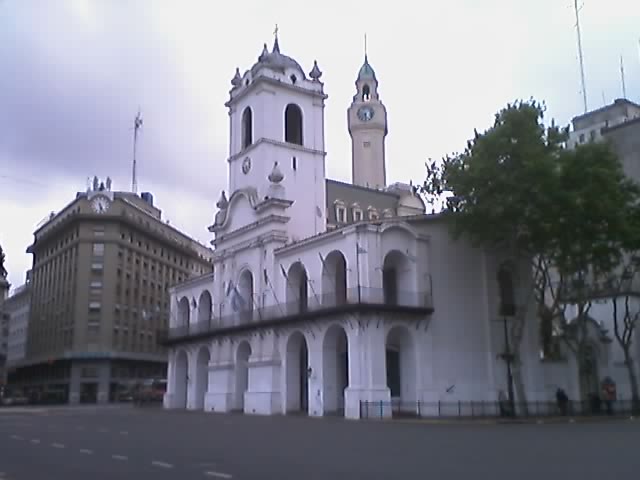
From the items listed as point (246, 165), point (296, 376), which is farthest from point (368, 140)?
point (296, 376)

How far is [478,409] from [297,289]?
1385cm

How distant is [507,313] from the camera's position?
41875 millimetres

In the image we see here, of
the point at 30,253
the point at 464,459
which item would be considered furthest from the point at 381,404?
the point at 30,253

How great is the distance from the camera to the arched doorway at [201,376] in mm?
54938

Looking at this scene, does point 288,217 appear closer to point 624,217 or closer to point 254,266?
point 254,266

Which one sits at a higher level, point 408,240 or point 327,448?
point 408,240

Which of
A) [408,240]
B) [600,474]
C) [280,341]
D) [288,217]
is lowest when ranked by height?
[600,474]

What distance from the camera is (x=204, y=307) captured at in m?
57.3

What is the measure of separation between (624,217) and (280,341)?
843 inches

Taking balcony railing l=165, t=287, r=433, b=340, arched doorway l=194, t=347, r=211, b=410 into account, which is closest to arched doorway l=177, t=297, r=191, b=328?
arched doorway l=194, t=347, r=211, b=410

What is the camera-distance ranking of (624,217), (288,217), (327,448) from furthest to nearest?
1. (288,217)
2. (624,217)
3. (327,448)

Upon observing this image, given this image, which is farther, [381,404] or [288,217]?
[288,217]

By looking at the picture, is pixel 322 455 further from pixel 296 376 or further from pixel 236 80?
pixel 236 80

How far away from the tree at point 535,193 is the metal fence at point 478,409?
2.24 meters
